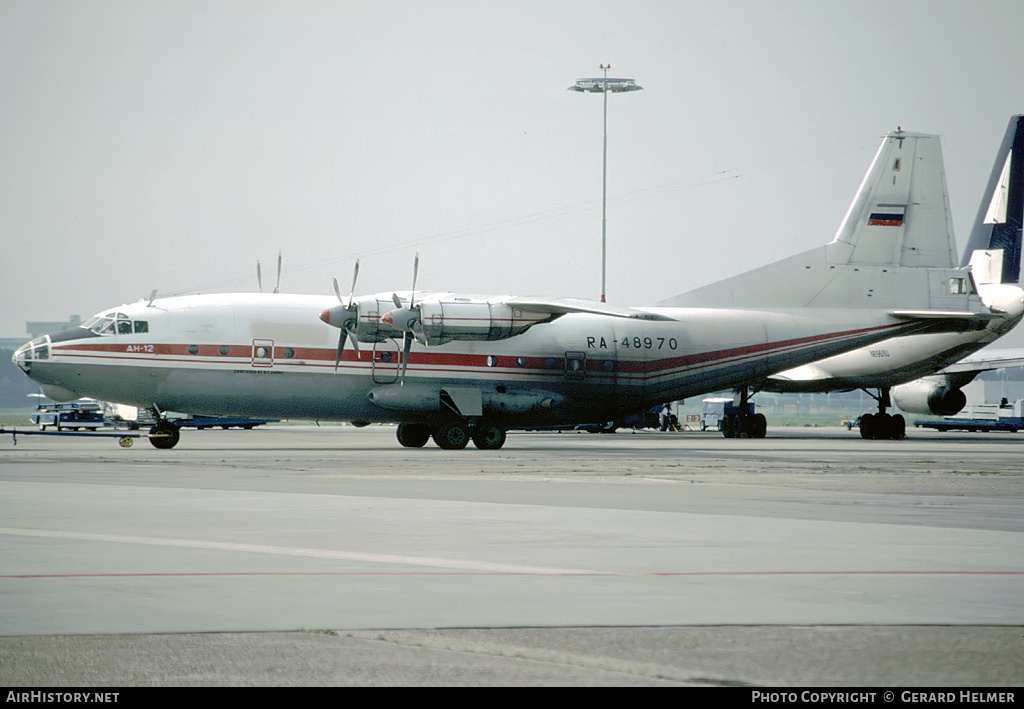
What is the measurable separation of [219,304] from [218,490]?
20622 mm

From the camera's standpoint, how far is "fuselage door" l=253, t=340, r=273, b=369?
125 feet

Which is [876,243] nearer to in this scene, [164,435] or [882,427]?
[882,427]

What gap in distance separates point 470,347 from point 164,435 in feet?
35.3

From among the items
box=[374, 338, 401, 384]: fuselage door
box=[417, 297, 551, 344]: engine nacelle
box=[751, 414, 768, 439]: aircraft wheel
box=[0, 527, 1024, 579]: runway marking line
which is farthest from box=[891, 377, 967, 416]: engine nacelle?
box=[0, 527, 1024, 579]: runway marking line

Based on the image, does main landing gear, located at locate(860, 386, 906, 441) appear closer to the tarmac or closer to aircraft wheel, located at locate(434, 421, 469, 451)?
aircraft wheel, located at locate(434, 421, 469, 451)

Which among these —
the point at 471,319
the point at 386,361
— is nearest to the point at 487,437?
the point at 471,319

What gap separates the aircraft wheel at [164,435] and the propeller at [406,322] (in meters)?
7.57

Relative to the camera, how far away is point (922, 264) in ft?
158

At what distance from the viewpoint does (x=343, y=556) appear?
11016mm

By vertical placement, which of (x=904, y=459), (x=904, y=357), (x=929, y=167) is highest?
(x=929, y=167)

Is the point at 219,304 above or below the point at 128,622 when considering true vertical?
above

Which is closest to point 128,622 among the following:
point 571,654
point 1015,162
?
point 571,654

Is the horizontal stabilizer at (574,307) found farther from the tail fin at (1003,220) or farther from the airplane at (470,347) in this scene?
the tail fin at (1003,220)

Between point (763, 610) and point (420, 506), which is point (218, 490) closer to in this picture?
point (420, 506)
